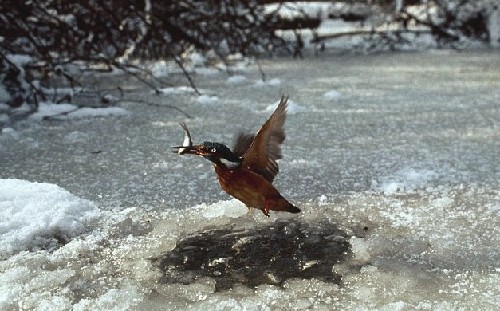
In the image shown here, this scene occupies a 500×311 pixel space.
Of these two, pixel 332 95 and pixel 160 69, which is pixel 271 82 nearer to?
pixel 332 95

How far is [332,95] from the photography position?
3363 mm

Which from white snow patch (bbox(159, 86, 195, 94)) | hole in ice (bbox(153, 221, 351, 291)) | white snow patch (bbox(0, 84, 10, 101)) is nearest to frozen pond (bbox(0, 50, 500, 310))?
hole in ice (bbox(153, 221, 351, 291))

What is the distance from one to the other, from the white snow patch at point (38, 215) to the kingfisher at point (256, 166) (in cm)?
36

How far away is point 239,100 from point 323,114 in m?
0.61

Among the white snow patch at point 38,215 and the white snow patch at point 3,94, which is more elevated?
the white snow patch at point 3,94

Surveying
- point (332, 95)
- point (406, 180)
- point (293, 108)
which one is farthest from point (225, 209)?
point (332, 95)

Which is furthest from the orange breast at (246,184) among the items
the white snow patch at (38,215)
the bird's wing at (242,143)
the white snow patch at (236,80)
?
the white snow patch at (236,80)

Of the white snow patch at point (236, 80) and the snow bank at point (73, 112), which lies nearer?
the snow bank at point (73, 112)

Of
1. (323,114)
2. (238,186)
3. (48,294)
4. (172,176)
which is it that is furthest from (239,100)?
(48,294)

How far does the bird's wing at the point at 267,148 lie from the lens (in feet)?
4.28

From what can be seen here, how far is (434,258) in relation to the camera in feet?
4.24

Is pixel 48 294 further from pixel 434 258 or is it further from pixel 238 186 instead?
pixel 434 258

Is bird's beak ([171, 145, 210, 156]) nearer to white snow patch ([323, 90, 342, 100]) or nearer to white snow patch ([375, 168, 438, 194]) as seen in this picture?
white snow patch ([375, 168, 438, 194])

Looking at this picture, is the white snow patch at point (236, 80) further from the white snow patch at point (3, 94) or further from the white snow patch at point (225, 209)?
the white snow patch at point (225, 209)
